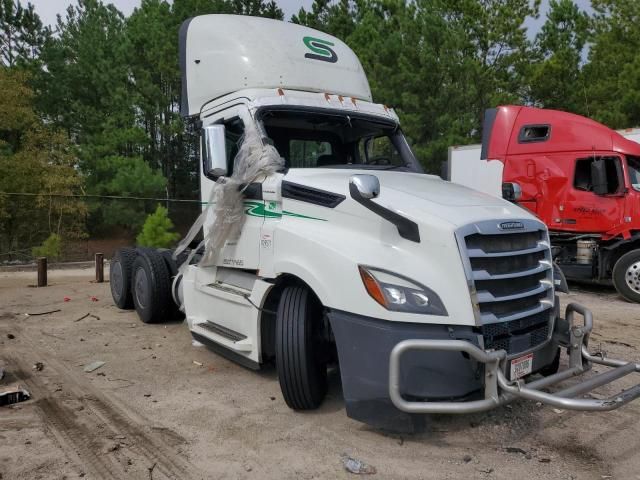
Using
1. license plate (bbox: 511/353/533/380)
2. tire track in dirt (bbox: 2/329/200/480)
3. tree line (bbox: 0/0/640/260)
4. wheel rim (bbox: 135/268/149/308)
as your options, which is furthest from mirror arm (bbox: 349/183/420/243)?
tree line (bbox: 0/0/640/260)

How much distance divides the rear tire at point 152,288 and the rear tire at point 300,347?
366 centimetres

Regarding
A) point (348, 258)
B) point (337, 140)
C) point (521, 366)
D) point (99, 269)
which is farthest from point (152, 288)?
point (99, 269)

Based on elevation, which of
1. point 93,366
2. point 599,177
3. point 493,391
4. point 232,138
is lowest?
A: point 93,366

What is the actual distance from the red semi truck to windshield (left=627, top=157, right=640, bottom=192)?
0.02m

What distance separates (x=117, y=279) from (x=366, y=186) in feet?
20.3

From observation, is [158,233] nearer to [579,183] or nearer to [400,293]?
[579,183]

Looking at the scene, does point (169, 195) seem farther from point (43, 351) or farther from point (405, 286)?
point (405, 286)

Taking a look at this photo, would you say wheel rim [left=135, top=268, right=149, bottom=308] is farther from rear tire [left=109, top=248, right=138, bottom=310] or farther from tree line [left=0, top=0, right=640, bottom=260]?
tree line [left=0, top=0, right=640, bottom=260]

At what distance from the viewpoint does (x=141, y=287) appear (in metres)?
7.66

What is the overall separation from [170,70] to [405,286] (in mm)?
24162

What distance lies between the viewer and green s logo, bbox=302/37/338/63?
5.86 metres

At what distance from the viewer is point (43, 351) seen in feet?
20.7

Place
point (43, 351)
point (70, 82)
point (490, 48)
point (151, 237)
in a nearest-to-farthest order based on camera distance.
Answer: point (43, 351) < point (151, 237) < point (490, 48) < point (70, 82)

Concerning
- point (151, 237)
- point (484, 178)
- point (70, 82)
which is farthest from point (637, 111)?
point (70, 82)
